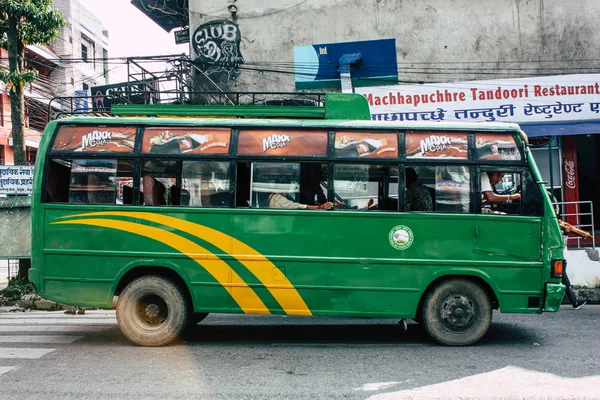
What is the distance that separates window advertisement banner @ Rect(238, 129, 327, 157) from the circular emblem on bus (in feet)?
4.39

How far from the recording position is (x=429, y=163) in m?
7.13

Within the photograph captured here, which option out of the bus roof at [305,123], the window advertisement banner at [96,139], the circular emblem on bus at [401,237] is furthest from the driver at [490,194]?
the window advertisement banner at [96,139]

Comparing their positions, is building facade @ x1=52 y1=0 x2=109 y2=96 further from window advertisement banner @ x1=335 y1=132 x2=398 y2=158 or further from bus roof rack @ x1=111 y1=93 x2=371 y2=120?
window advertisement banner @ x1=335 y1=132 x2=398 y2=158

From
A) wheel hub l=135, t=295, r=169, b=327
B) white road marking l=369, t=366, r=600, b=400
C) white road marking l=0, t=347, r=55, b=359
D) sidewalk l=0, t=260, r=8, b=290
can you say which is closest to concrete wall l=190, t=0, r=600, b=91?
sidewalk l=0, t=260, r=8, b=290

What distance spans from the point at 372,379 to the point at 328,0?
14.9 m

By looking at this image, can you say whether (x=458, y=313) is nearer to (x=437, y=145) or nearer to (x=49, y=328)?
(x=437, y=145)

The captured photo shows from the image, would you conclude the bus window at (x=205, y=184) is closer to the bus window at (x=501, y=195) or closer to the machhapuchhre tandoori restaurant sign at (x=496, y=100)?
the bus window at (x=501, y=195)

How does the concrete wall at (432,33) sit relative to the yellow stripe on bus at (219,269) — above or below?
above

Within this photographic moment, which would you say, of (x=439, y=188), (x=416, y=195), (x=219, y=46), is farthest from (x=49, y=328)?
(x=219, y=46)

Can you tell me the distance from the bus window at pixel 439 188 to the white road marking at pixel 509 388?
2.18 metres

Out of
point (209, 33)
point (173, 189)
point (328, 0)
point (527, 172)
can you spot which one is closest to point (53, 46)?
point (209, 33)

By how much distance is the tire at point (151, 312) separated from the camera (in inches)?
282

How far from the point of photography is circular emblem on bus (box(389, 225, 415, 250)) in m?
→ 7.02

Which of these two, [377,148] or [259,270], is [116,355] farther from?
[377,148]
